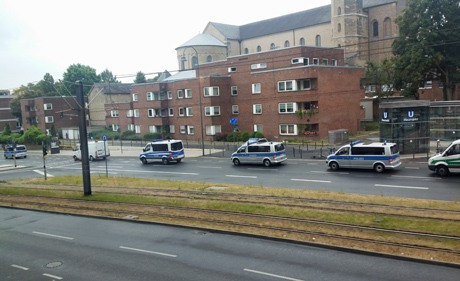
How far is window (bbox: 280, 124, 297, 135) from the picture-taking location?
147ft

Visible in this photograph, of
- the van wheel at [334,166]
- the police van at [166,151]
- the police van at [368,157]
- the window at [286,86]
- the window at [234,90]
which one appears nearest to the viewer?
the police van at [368,157]

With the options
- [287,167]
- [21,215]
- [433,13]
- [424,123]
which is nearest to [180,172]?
[287,167]

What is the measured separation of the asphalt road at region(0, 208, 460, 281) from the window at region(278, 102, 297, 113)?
107 ft

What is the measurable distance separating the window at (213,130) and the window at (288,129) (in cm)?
997

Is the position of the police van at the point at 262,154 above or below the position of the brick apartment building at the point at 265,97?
below

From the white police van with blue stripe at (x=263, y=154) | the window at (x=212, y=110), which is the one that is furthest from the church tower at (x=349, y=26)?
the white police van with blue stripe at (x=263, y=154)

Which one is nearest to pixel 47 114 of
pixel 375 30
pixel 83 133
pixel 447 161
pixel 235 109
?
pixel 235 109

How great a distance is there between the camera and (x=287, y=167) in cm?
2814

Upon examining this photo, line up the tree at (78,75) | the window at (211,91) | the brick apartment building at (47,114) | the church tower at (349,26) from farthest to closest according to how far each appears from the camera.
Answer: the tree at (78,75) < the brick apartment building at (47,114) < the church tower at (349,26) < the window at (211,91)

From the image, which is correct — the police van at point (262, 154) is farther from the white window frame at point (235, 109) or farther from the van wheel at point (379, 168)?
the white window frame at point (235, 109)

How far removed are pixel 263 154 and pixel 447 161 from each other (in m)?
12.6

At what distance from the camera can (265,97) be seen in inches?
1865

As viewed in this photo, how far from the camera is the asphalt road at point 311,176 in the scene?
708 inches

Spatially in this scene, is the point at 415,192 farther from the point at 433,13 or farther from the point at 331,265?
the point at 433,13
